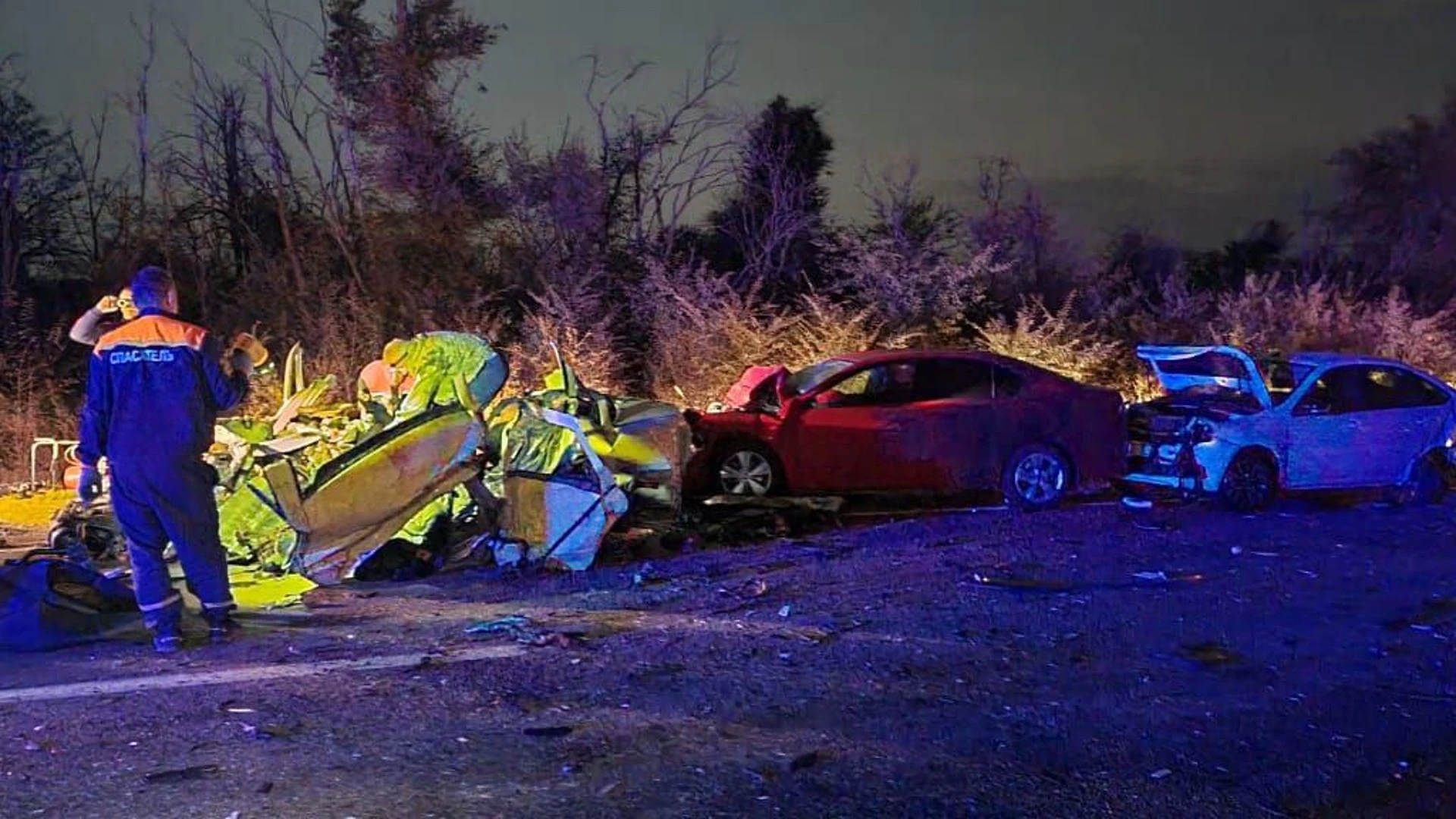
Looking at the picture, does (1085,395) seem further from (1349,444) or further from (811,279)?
(811,279)

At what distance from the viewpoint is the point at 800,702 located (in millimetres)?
5566

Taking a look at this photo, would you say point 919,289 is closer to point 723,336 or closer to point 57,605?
point 723,336

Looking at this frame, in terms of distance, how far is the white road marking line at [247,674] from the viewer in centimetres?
568

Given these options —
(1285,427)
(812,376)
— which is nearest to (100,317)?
(812,376)

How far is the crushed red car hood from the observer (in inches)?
455

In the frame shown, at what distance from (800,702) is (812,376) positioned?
627 centimetres

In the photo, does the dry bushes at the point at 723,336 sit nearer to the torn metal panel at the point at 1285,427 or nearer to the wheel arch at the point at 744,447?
the wheel arch at the point at 744,447

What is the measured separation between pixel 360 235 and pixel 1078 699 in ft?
60.8

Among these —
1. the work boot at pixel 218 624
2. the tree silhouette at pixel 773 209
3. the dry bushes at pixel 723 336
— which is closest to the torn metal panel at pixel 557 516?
the work boot at pixel 218 624

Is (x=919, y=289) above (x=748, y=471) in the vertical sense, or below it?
above

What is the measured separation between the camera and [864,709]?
5477 millimetres

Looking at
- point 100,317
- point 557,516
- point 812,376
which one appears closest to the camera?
point 100,317

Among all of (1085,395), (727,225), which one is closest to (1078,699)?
(1085,395)

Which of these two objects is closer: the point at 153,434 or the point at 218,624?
the point at 153,434
